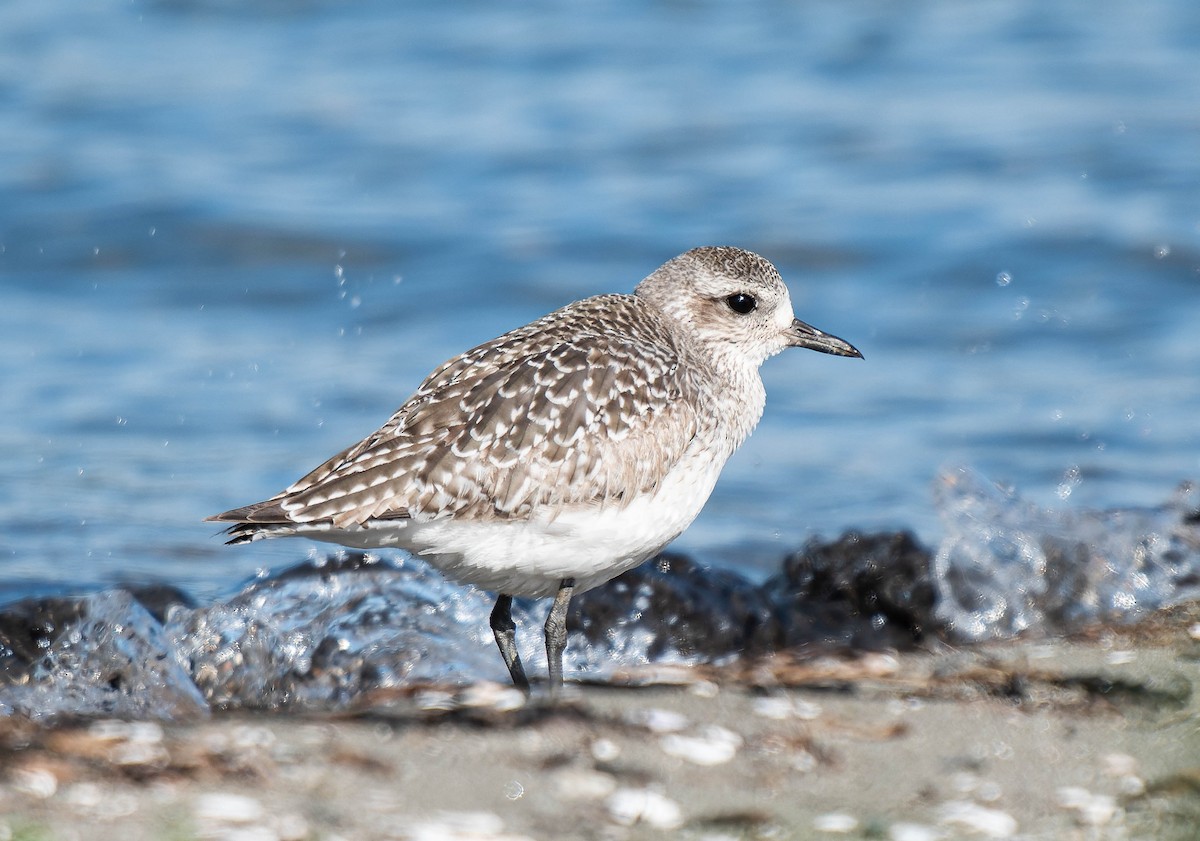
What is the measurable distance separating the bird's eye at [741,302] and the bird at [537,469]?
0.35m

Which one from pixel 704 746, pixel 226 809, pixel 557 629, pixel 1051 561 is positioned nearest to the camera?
pixel 226 809

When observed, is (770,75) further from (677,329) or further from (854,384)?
(677,329)

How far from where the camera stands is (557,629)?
574cm

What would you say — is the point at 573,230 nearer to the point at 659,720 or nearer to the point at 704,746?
the point at 659,720

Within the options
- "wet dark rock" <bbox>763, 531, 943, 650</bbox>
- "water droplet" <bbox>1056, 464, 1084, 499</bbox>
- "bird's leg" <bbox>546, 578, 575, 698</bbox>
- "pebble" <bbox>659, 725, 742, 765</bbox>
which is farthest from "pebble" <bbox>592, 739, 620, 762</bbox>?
"water droplet" <bbox>1056, 464, 1084, 499</bbox>

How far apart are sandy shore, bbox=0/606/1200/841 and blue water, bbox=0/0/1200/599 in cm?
338

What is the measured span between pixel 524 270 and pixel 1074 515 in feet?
16.0

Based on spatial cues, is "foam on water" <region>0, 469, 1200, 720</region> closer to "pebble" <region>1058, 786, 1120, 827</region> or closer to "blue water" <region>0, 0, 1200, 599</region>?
"blue water" <region>0, 0, 1200, 599</region>

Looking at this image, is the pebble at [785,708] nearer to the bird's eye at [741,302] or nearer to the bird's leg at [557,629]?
the bird's leg at [557,629]

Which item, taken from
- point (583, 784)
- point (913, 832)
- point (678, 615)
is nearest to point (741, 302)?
point (678, 615)

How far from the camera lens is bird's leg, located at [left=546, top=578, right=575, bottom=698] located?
556cm

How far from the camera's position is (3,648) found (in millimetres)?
6676

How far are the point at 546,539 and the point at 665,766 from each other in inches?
43.8

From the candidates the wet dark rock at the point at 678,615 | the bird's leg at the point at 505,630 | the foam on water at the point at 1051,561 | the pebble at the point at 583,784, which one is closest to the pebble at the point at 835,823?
the pebble at the point at 583,784
